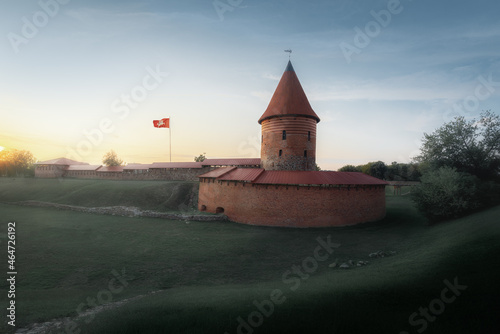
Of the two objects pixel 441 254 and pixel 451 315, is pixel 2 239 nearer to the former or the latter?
pixel 451 315

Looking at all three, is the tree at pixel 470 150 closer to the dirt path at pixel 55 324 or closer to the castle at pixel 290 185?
the castle at pixel 290 185

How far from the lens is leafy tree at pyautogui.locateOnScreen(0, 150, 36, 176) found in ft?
193

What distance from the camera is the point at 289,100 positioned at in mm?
22219

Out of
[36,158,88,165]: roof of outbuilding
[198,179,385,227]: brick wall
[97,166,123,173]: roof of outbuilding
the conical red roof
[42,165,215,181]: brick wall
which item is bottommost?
[198,179,385,227]: brick wall

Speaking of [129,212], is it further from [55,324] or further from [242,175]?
[55,324]

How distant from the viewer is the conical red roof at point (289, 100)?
71.8 ft

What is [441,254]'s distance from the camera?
32.7 feet

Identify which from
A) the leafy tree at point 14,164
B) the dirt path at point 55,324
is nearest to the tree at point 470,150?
the dirt path at point 55,324

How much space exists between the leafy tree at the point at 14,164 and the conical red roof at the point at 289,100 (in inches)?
2312

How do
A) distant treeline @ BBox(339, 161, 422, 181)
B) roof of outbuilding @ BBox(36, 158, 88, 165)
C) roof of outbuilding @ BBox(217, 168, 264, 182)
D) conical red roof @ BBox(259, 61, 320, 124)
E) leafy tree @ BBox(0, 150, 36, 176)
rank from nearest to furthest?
roof of outbuilding @ BBox(217, 168, 264, 182) → conical red roof @ BBox(259, 61, 320, 124) → roof of outbuilding @ BBox(36, 158, 88, 165) → distant treeline @ BBox(339, 161, 422, 181) → leafy tree @ BBox(0, 150, 36, 176)

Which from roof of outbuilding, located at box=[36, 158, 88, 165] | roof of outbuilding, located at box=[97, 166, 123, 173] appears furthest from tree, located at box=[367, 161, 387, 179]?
roof of outbuilding, located at box=[36, 158, 88, 165]

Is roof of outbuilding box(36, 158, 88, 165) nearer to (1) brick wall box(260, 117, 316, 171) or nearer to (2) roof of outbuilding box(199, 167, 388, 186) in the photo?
(2) roof of outbuilding box(199, 167, 388, 186)

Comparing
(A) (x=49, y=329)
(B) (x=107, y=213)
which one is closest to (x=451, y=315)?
(A) (x=49, y=329)

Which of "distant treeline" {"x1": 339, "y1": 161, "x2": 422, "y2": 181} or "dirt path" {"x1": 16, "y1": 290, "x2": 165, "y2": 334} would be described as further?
"distant treeline" {"x1": 339, "y1": 161, "x2": 422, "y2": 181}
